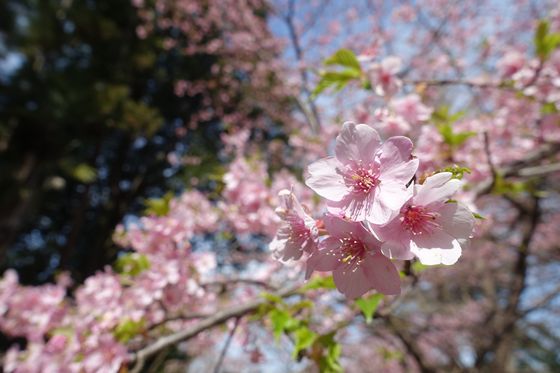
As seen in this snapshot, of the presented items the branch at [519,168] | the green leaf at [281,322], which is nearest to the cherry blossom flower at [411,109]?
the branch at [519,168]

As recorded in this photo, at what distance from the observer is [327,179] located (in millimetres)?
711

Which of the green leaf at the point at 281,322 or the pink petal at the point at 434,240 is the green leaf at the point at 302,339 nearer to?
the green leaf at the point at 281,322

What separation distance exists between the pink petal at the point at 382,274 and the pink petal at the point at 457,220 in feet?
0.39

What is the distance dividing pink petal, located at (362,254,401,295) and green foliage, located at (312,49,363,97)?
1070mm

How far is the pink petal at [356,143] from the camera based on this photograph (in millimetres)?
688

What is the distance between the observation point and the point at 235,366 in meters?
13.6

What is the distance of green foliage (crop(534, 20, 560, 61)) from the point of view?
1.69m

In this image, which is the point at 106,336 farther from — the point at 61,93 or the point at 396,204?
the point at 61,93

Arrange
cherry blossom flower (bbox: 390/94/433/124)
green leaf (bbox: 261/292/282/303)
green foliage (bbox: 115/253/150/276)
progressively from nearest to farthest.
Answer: green leaf (bbox: 261/292/282/303) < cherry blossom flower (bbox: 390/94/433/124) < green foliage (bbox: 115/253/150/276)

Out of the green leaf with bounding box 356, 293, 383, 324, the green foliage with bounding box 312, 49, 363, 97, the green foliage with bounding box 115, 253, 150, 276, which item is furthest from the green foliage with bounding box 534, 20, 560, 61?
the green foliage with bounding box 115, 253, 150, 276

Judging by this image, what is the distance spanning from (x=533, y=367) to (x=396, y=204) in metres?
13.5

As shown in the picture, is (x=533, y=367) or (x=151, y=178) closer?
(x=151, y=178)

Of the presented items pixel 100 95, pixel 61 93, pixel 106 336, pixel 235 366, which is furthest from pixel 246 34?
pixel 235 366

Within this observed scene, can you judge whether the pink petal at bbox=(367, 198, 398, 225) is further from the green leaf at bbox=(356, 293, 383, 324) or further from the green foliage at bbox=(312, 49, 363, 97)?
the green foliage at bbox=(312, 49, 363, 97)
